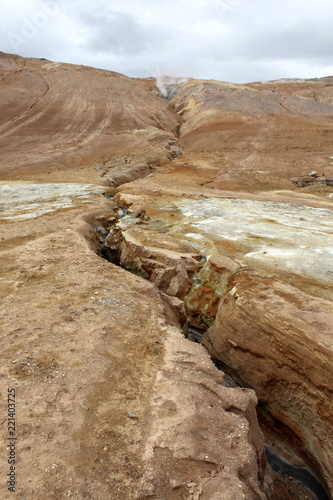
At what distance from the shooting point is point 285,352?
5.13m

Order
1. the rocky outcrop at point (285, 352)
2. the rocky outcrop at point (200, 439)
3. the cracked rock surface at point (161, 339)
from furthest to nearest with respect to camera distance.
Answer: the rocky outcrop at point (285, 352)
the cracked rock surface at point (161, 339)
the rocky outcrop at point (200, 439)

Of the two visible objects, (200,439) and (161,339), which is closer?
(200,439)

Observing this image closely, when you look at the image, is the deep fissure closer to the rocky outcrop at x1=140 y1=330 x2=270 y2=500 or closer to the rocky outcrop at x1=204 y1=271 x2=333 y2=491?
the rocky outcrop at x1=204 y1=271 x2=333 y2=491

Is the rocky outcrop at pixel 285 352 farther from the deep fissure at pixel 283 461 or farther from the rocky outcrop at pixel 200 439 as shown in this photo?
the rocky outcrop at pixel 200 439

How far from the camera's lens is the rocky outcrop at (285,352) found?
4.66 meters

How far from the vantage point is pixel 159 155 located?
2719cm

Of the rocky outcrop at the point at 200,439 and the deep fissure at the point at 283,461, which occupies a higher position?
Answer: the rocky outcrop at the point at 200,439

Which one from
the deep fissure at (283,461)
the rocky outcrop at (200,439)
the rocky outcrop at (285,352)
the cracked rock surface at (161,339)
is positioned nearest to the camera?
the rocky outcrop at (200,439)

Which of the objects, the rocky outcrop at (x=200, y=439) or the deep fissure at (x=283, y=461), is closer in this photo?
the rocky outcrop at (x=200, y=439)

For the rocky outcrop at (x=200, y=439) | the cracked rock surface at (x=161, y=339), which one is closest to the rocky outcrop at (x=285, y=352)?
the cracked rock surface at (x=161, y=339)

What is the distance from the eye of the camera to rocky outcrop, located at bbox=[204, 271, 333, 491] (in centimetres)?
466

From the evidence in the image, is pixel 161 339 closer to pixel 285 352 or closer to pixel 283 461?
pixel 285 352

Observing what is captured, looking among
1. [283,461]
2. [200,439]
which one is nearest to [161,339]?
[200,439]

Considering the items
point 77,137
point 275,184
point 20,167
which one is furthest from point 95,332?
point 77,137
